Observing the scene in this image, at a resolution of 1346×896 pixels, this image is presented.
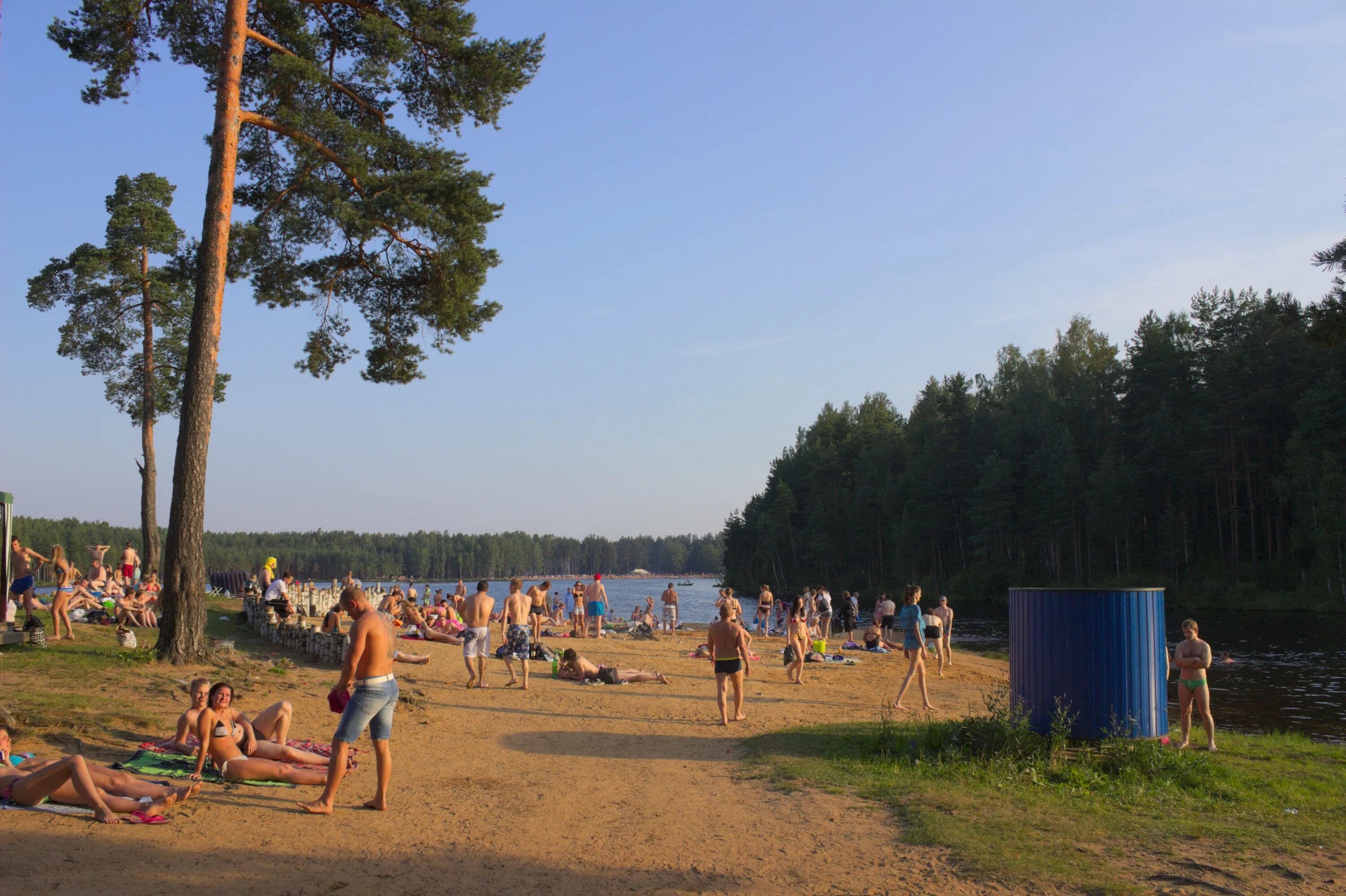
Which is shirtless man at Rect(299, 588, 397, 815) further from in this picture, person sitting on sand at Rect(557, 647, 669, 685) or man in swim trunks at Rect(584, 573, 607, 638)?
man in swim trunks at Rect(584, 573, 607, 638)

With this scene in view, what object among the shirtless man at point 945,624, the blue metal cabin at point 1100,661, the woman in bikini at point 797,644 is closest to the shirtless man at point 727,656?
the blue metal cabin at point 1100,661

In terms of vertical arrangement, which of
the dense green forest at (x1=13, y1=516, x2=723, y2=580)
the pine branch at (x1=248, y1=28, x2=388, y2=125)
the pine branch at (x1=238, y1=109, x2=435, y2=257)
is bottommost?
the dense green forest at (x1=13, y1=516, x2=723, y2=580)

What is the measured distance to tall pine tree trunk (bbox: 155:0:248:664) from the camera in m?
11.8

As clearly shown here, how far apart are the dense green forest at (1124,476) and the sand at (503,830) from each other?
86.7 ft

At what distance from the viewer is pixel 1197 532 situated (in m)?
47.4

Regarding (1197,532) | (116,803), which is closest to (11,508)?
(116,803)

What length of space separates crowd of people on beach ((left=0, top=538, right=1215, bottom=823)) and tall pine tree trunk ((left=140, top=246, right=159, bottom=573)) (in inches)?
27.4

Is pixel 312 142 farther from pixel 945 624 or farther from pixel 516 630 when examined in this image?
pixel 945 624

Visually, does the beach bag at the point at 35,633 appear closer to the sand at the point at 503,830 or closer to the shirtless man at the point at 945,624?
the sand at the point at 503,830

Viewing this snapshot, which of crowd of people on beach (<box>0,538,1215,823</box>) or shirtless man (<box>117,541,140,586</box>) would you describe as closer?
crowd of people on beach (<box>0,538,1215,823</box>)

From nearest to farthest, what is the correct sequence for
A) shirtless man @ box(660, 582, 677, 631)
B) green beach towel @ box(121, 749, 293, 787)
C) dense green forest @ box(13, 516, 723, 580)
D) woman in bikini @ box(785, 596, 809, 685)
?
green beach towel @ box(121, 749, 293, 787)
woman in bikini @ box(785, 596, 809, 685)
shirtless man @ box(660, 582, 677, 631)
dense green forest @ box(13, 516, 723, 580)

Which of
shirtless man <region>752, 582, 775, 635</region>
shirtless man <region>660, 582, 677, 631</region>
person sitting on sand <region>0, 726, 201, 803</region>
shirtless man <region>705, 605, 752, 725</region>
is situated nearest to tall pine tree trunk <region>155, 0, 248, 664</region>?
person sitting on sand <region>0, 726, 201, 803</region>

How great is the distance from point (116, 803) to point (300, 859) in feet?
5.46

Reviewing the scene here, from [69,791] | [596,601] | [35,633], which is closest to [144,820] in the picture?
[69,791]
